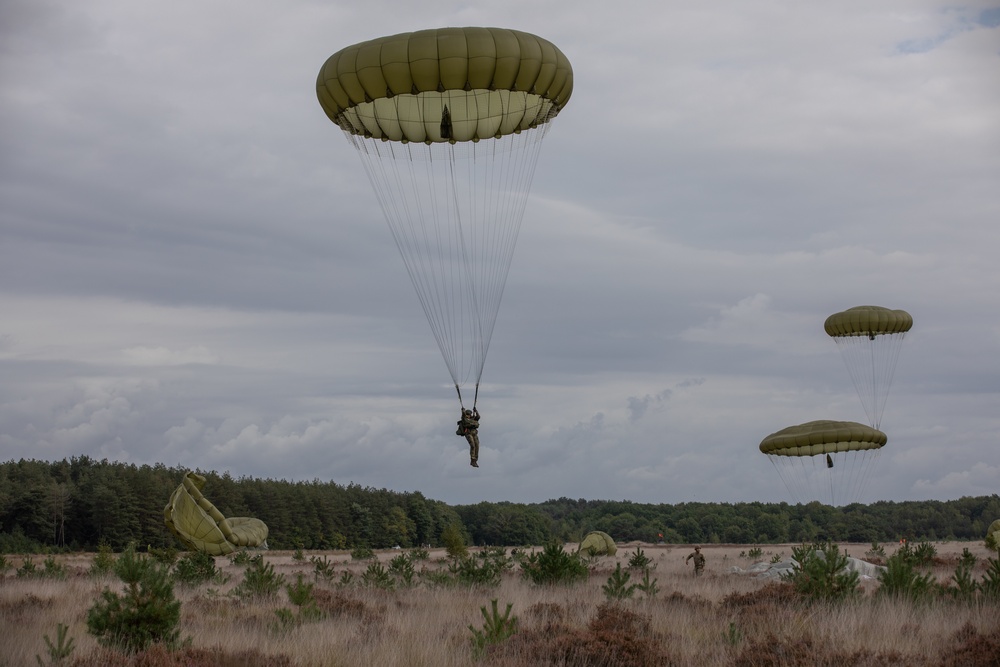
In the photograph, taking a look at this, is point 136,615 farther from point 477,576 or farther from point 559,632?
point 477,576

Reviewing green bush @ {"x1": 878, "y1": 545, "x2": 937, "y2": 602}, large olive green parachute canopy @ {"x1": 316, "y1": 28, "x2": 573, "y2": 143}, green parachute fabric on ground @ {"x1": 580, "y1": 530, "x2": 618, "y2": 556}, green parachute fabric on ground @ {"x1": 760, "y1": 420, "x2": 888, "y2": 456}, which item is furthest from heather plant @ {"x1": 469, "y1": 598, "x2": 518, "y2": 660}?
green parachute fabric on ground @ {"x1": 580, "y1": 530, "x2": 618, "y2": 556}

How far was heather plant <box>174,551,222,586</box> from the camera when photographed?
20984 mm

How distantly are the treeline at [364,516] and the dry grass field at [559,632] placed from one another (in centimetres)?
5502


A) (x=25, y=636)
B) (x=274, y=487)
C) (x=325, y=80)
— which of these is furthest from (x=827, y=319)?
(x=274, y=487)

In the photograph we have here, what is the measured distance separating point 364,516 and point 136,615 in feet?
297

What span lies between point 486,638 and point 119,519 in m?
69.8

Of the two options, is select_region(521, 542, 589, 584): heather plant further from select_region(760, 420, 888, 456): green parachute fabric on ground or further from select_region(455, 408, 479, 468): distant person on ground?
select_region(760, 420, 888, 456): green parachute fabric on ground

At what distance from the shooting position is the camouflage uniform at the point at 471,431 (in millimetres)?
18406

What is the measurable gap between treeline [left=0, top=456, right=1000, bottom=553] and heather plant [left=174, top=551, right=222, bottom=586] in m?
45.0

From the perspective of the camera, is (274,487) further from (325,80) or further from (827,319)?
(325,80)

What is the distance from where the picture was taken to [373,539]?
97812 millimetres

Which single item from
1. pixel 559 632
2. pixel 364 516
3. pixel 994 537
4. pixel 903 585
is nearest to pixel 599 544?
pixel 994 537

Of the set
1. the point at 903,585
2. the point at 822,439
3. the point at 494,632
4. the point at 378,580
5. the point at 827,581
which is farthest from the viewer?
the point at 822,439

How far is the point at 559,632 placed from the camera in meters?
11.1
